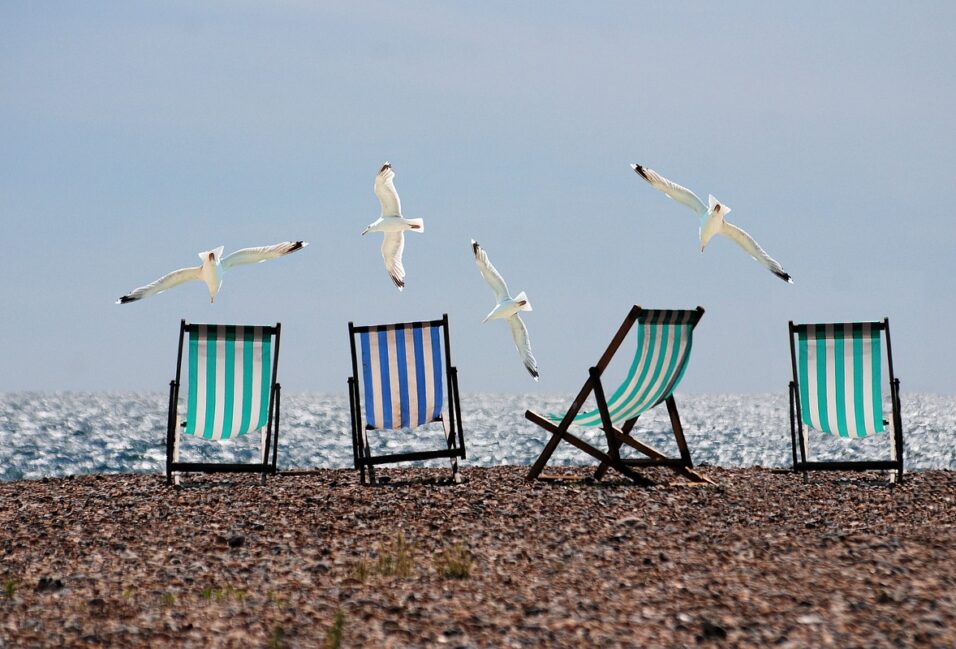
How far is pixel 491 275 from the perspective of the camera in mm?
7969

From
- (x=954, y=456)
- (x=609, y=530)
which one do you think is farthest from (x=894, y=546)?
(x=954, y=456)

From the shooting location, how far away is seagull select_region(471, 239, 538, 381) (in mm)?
7848

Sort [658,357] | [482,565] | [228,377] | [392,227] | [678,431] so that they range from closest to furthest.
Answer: [482,565]
[658,357]
[678,431]
[228,377]
[392,227]

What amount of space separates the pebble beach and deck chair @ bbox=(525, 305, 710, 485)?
28 cm

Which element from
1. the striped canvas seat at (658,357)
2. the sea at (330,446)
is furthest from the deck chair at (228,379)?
the sea at (330,446)

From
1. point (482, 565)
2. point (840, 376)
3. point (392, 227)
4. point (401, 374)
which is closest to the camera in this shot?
point (482, 565)

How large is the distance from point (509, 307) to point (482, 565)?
341 cm

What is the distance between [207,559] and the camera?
5168 mm

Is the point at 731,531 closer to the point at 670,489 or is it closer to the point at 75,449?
the point at 670,489

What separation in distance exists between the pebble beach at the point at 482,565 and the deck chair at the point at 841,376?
49cm

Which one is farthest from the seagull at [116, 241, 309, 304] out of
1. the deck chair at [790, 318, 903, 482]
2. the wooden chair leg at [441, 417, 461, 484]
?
the deck chair at [790, 318, 903, 482]

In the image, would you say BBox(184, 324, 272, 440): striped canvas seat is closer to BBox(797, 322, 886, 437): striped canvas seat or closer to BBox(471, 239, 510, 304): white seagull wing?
BBox(471, 239, 510, 304): white seagull wing

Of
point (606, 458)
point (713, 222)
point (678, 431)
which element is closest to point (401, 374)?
point (606, 458)

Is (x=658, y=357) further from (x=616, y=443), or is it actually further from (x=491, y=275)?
(x=491, y=275)
